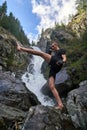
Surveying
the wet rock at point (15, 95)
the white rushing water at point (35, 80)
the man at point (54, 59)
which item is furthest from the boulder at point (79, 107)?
the white rushing water at point (35, 80)

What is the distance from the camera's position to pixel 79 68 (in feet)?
145

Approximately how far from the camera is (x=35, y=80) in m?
58.1

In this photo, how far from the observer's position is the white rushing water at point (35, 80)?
4272 cm

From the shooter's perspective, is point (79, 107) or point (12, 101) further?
point (12, 101)

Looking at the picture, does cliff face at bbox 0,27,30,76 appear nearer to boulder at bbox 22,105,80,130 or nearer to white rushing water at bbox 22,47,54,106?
white rushing water at bbox 22,47,54,106

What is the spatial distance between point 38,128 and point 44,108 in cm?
115

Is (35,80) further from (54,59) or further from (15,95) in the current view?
(54,59)

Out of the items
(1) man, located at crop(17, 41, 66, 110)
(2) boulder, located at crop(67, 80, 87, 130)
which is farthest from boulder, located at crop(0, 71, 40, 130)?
(1) man, located at crop(17, 41, 66, 110)

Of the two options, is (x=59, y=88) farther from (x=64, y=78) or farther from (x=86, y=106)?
(x=86, y=106)

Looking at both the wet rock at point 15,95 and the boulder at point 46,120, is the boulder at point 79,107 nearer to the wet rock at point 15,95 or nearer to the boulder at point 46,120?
the boulder at point 46,120

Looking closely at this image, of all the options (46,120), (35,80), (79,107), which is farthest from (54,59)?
(35,80)

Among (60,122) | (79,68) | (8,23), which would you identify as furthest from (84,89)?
(8,23)

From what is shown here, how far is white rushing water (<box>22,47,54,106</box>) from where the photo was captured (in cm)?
4272

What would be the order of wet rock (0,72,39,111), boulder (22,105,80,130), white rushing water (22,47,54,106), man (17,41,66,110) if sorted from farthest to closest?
white rushing water (22,47,54,106) → wet rock (0,72,39,111) → boulder (22,105,80,130) → man (17,41,66,110)
